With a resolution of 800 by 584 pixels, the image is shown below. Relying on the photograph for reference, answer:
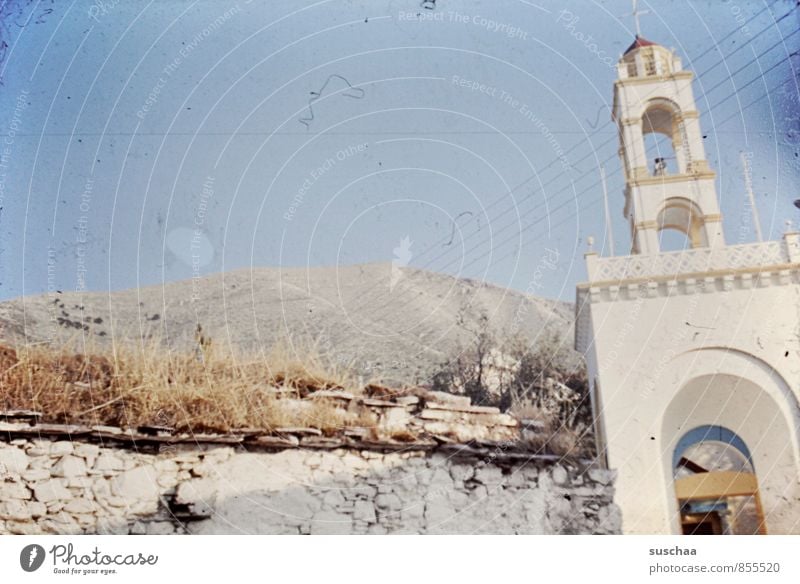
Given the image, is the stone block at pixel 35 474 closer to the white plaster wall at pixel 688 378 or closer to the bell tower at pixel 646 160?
the white plaster wall at pixel 688 378

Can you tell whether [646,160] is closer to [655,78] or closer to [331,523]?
[655,78]

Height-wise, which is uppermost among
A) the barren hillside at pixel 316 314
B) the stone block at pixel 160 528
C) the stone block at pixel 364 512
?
the barren hillside at pixel 316 314

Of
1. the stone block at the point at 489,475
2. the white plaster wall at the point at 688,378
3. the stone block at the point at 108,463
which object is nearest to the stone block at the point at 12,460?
the stone block at the point at 108,463

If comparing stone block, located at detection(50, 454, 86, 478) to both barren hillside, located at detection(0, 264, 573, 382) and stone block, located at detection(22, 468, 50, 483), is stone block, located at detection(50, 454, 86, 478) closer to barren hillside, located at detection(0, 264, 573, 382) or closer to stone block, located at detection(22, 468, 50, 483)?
stone block, located at detection(22, 468, 50, 483)

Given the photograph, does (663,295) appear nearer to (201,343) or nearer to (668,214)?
(668,214)

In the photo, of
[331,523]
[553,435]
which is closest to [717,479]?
[553,435]

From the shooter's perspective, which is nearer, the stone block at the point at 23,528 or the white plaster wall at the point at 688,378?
the stone block at the point at 23,528
